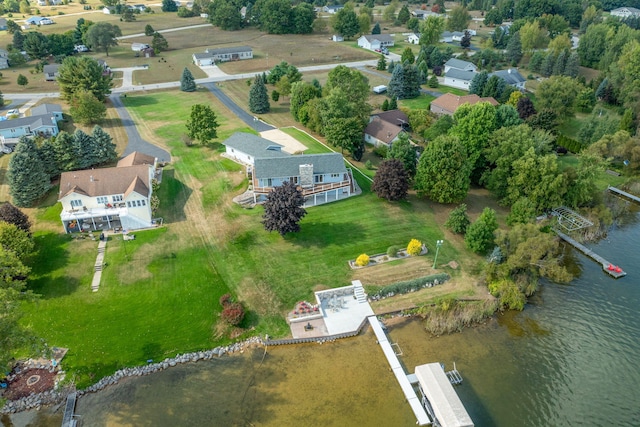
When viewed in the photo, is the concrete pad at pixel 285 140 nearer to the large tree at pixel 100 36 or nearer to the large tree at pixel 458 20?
the large tree at pixel 100 36

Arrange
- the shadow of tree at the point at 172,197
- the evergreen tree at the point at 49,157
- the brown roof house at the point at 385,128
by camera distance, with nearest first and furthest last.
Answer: the shadow of tree at the point at 172,197
the evergreen tree at the point at 49,157
the brown roof house at the point at 385,128

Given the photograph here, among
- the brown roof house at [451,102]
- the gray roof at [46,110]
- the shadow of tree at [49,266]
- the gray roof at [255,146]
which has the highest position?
the brown roof house at [451,102]

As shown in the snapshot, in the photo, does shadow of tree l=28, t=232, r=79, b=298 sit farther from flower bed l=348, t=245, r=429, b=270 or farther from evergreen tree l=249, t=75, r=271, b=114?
evergreen tree l=249, t=75, r=271, b=114

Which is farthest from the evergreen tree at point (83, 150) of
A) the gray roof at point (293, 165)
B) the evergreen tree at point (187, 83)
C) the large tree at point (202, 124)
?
the evergreen tree at point (187, 83)

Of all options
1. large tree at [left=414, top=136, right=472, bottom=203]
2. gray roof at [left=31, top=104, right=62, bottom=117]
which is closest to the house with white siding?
large tree at [left=414, top=136, right=472, bottom=203]

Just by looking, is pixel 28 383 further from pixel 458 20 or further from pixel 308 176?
pixel 458 20

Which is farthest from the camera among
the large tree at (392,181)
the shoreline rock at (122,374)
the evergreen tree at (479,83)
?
the evergreen tree at (479,83)

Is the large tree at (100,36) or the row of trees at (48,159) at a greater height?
the large tree at (100,36)
